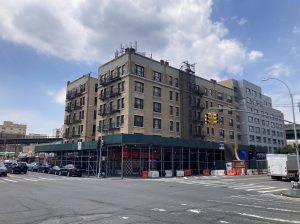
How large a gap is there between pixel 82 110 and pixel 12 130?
125m

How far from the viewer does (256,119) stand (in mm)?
84875

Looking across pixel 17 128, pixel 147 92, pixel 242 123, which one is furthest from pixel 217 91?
pixel 17 128

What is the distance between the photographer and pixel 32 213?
35.6 feet

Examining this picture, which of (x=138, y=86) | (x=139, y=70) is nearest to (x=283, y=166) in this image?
(x=138, y=86)

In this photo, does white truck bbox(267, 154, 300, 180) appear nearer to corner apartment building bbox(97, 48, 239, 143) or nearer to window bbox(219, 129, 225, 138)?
corner apartment building bbox(97, 48, 239, 143)

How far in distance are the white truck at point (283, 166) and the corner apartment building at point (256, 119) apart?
37.7m

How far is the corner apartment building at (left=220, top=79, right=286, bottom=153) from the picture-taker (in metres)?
79.4

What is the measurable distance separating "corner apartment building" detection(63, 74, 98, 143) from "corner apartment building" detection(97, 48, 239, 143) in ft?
19.1

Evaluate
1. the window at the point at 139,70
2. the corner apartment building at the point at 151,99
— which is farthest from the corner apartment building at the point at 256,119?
the window at the point at 139,70

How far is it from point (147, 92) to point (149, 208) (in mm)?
39002

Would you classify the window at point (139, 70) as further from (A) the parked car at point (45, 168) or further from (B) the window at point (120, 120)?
(A) the parked car at point (45, 168)

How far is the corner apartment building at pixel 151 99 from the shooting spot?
159 ft

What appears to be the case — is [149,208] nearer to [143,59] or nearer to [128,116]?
[128,116]

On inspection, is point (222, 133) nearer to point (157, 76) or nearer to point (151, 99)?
point (157, 76)
